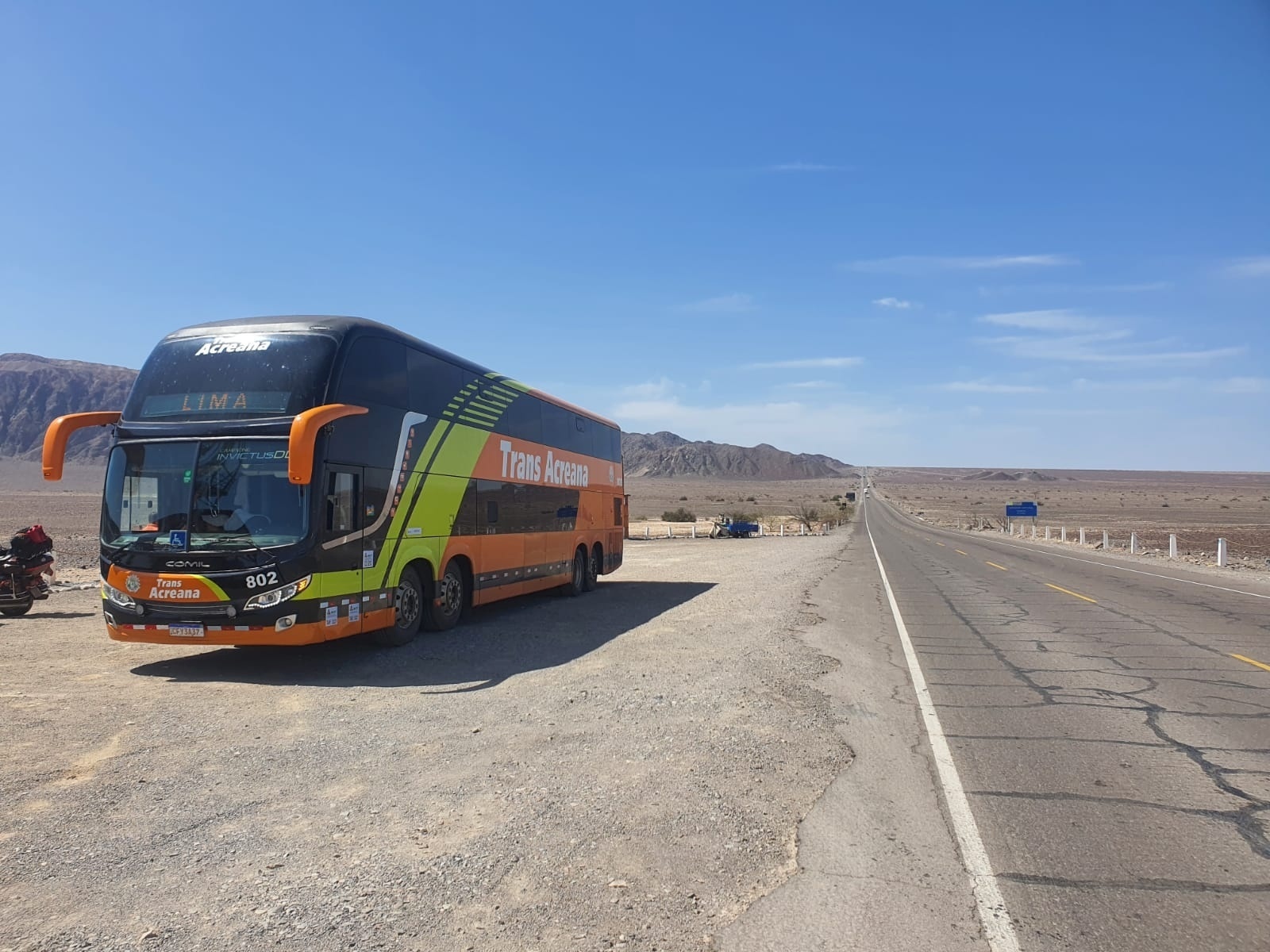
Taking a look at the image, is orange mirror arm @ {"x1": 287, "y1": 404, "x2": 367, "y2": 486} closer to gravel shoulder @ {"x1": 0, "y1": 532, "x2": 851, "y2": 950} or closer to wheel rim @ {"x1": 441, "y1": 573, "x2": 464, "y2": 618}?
gravel shoulder @ {"x1": 0, "y1": 532, "x2": 851, "y2": 950}

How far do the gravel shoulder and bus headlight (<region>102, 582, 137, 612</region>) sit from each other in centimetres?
76

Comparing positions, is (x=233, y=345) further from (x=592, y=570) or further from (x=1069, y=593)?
(x=1069, y=593)

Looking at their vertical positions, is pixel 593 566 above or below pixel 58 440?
below

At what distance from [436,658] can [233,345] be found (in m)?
4.27

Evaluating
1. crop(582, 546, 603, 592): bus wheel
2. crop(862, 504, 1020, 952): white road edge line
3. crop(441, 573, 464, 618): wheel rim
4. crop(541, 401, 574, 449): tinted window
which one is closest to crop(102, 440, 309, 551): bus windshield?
crop(441, 573, 464, 618): wheel rim

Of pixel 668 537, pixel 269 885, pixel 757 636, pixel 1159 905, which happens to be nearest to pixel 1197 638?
pixel 757 636

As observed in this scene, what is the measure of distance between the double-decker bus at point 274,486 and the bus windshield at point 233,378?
18 mm

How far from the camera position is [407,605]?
465 inches

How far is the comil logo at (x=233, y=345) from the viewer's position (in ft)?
34.0

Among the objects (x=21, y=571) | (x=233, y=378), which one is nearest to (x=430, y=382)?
(x=233, y=378)

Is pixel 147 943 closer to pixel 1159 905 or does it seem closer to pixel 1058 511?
pixel 1159 905

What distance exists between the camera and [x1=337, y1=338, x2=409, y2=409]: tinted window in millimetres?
10406

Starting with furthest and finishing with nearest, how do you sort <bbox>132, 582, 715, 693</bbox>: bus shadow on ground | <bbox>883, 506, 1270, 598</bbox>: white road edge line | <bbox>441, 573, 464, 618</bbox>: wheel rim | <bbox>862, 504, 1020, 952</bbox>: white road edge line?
<bbox>883, 506, 1270, 598</bbox>: white road edge line
<bbox>441, 573, 464, 618</bbox>: wheel rim
<bbox>132, 582, 715, 693</bbox>: bus shadow on ground
<bbox>862, 504, 1020, 952</bbox>: white road edge line

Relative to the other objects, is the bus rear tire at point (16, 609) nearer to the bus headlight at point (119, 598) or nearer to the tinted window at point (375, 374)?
the bus headlight at point (119, 598)
